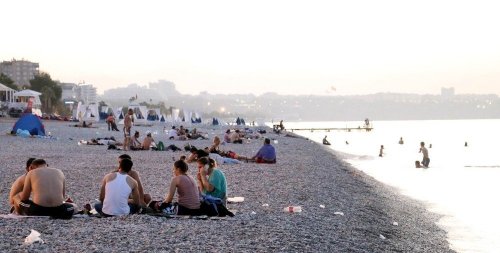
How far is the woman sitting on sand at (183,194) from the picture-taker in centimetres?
1109

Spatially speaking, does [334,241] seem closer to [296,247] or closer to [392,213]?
[296,247]

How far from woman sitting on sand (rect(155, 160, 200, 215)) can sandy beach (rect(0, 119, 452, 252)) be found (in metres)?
0.59

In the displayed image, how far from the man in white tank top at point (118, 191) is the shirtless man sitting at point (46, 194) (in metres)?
0.54

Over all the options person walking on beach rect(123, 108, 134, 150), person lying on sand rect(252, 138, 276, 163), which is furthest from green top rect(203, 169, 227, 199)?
person walking on beach rect(123, 108, 134, 150)

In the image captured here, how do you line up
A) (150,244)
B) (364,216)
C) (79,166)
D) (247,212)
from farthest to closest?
(79,166), (364,216), (247,212), (150,244)

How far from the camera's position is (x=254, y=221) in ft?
36.2

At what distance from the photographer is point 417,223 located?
631 inches

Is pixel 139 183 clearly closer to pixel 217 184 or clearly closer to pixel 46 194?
pixel 46 194

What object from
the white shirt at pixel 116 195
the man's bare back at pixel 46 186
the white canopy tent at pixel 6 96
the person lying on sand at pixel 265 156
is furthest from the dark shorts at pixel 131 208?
the white canopy tent at pixel 6 96

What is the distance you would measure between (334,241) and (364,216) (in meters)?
4.38

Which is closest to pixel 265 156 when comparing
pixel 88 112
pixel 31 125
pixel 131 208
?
pixel 131 208

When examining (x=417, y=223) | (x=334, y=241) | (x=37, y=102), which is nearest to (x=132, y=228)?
(x=334, y=241)

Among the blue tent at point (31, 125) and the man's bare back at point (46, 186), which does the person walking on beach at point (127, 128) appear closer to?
the blue tent at point (31, 125)

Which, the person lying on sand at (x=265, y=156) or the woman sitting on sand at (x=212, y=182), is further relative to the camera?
the person lying on sand at (x=265, y=156)
